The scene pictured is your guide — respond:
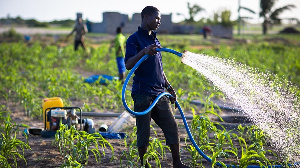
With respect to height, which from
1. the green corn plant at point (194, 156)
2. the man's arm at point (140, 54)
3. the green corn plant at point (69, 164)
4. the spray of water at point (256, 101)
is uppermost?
the man's arm at point (140, 54)

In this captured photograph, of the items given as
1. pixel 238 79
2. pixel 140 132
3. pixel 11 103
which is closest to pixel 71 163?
pixel 140 132

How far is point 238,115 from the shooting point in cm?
704

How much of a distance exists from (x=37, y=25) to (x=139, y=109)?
181ft

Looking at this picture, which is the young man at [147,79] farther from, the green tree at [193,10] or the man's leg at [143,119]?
the green tree at [193,10]

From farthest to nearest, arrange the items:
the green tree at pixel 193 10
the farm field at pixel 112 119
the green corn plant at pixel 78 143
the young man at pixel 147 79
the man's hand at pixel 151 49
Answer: the green tree at pixel 193 10, the farm field at pixel 112 119, the green corn plant at pixel 78 143, the young man at pixel 147 79, the man's hand at pixel 151 49

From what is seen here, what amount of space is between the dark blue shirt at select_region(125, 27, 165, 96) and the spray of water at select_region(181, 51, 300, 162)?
1.04 feet

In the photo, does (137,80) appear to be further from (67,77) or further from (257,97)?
(67,77)

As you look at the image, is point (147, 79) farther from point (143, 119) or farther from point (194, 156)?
point (194, 156)

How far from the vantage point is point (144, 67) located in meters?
4.04

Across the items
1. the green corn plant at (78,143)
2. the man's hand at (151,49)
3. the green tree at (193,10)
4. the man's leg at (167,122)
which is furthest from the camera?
the green tree at (193,10)

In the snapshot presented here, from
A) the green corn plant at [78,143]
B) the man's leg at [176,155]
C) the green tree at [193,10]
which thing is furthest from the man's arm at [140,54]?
the green tree at [193,10]

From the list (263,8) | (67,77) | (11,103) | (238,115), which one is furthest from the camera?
(263,8)

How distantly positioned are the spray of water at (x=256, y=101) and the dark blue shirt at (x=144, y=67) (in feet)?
1.04

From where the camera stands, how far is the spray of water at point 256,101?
461cm
